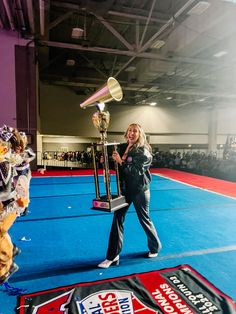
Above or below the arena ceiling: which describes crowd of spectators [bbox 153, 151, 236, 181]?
below

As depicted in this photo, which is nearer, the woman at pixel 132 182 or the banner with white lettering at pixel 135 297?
the banner with white lettering at pixel 135 297

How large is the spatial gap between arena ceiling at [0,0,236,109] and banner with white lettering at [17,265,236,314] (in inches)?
207

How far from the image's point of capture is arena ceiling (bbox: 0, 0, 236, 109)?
5.83 meters

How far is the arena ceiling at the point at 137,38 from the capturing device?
583 cm

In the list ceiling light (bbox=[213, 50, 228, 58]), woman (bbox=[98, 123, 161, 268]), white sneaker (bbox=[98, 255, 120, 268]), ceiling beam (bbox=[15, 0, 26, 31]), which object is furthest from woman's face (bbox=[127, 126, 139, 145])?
ceiling light (bbox=[213, 50, 228, 58])

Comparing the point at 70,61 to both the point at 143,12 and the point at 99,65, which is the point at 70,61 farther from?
the point at 143,12

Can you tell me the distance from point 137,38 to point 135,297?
6.87m

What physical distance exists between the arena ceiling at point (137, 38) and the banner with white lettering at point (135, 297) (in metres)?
5.26

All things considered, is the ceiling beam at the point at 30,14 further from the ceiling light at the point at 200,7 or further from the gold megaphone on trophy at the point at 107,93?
the gold megaphone on trophy at the point at 107,93

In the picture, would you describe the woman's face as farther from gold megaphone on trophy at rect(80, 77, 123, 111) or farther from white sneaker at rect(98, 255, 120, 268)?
white sneaker at rect(98, 255, 120, 268)

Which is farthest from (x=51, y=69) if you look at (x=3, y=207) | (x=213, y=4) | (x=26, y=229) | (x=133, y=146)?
(x=3, y=207)

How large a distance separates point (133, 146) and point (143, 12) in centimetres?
523

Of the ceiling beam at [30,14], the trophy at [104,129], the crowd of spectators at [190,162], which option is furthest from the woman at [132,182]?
the crowd of spectators at [190,162]

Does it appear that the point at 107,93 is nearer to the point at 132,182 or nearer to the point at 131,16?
the point at 132,182
